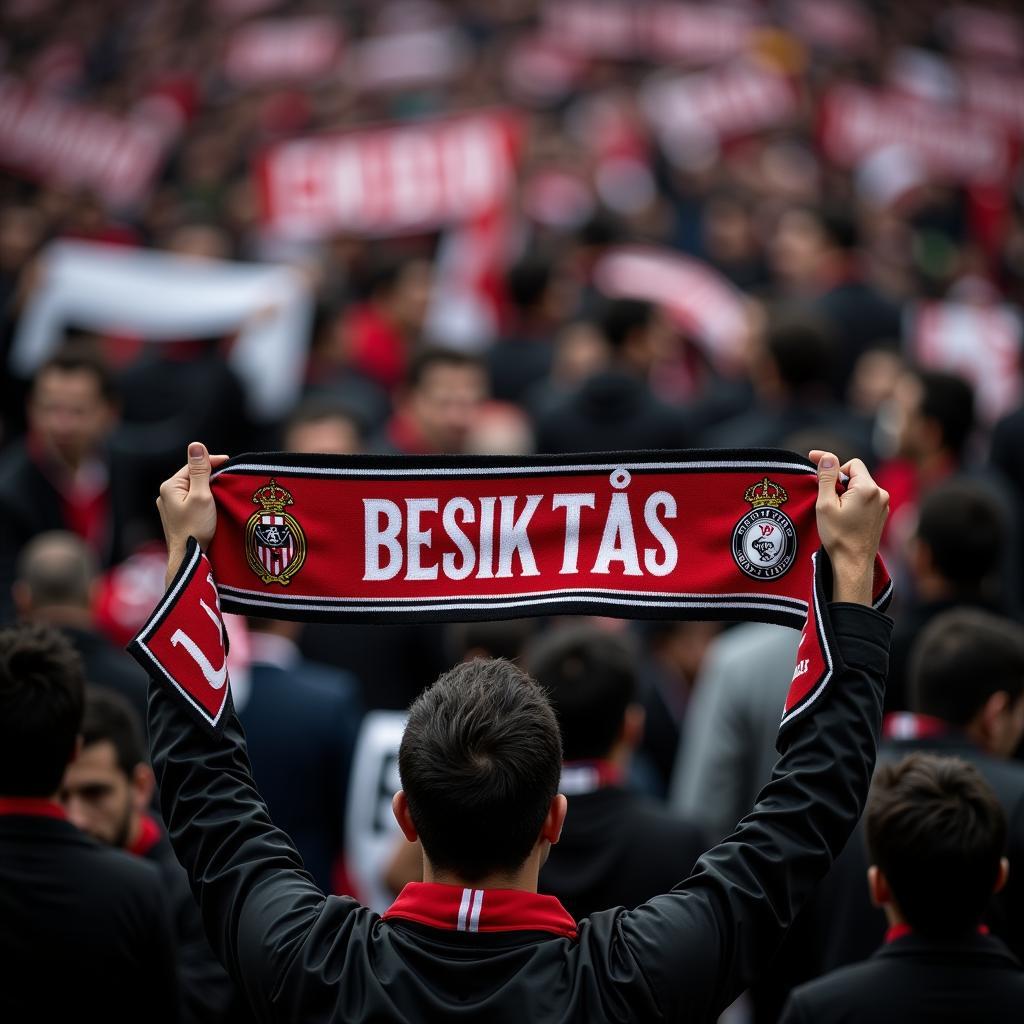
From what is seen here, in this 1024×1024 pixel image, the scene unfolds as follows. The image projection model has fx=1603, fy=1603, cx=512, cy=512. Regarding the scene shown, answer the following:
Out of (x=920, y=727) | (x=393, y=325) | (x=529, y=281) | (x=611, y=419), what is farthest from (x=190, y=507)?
(x=393, y=325)

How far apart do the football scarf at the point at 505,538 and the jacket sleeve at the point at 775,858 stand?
0.34 metres

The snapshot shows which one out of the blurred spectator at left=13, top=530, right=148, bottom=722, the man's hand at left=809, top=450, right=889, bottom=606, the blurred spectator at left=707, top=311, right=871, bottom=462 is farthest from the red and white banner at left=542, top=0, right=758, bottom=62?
the man's hand at left=809, top=450, right=889, bottom=606

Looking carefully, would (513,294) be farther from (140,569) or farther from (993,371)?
(140,569)

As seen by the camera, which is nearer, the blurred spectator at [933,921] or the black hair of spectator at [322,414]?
the blurred spectator at [933,921]

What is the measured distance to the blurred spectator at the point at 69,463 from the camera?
617 centimetres

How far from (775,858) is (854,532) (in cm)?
53

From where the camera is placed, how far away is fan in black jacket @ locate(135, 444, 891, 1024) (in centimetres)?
217

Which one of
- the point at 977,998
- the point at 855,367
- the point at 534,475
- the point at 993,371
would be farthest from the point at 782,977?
the point at 993,371

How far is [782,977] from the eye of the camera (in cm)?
442

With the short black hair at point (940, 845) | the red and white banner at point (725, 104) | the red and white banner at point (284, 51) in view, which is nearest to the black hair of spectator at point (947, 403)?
the short black hair at point (940, 845)

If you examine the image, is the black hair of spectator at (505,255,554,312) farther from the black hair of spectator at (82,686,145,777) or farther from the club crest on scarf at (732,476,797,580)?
the club crest on scarf at (732,476,797,580)

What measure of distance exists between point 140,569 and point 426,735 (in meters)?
3.43

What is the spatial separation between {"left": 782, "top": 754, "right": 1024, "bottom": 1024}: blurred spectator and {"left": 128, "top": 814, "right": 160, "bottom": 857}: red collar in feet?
4.59

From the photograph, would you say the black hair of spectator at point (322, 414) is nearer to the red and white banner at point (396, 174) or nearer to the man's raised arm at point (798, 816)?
the man's raised arm at point (798, 816)
